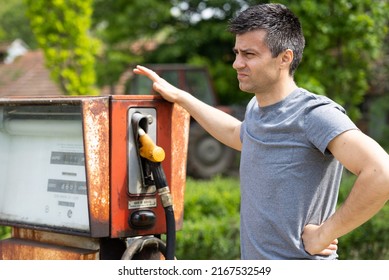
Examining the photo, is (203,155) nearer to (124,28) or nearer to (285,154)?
(124,28)

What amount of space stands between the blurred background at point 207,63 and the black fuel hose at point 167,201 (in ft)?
2.37

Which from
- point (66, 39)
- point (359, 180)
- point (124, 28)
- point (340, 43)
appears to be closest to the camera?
point (359, 180)

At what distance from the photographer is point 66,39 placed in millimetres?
12586

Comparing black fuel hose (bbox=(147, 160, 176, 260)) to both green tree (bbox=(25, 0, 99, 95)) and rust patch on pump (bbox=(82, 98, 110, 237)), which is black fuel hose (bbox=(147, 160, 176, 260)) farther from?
green tree (bbox=(25, 0, 99, 95))

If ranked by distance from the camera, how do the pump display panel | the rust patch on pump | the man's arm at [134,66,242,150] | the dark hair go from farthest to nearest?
the man's arm at [134,66,242,150] < the pump display panel < the rust patch on pump < the dark hair

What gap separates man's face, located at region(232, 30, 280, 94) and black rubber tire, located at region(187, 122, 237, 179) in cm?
1093

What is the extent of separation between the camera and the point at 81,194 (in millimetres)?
3014

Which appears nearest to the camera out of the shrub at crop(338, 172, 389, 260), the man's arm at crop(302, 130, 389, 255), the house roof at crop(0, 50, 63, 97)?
the man's arm at crop(302, 130, 389, 255)

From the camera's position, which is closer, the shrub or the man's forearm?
the man's forearm

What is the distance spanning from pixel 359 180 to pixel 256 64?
58cm

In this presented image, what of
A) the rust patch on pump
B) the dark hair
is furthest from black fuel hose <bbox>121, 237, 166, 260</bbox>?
the dark hair

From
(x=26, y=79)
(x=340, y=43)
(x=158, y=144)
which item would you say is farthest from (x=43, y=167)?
(x=26, y=79)

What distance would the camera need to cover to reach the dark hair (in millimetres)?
2705

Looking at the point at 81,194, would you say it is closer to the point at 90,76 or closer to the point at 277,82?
the point at 277,82
